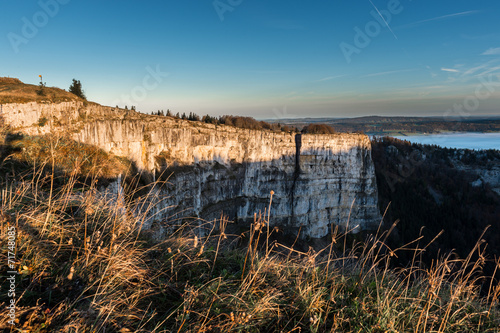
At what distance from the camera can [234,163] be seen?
27.7 metres

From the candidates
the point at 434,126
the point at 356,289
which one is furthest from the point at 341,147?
the point at 434,126

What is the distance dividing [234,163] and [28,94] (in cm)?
1819

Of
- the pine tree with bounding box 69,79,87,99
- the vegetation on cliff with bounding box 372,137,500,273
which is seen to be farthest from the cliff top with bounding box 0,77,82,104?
the vegetation on cliff with bounding box 372,137,500,273

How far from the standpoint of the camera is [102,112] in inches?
610

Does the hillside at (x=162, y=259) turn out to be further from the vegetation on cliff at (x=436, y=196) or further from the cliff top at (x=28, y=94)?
the vegetation on cliff at (x=436, y=196)

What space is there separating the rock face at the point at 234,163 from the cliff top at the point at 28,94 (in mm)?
584

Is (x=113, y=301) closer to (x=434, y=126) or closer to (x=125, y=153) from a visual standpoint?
(x=125, y=153)

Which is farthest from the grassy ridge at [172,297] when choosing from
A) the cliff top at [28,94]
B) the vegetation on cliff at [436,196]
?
the vegetation on cliff at [436,196]

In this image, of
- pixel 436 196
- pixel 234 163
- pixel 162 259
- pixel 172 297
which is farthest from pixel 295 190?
pixel 436 196

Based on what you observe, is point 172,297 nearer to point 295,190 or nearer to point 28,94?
point 28,94

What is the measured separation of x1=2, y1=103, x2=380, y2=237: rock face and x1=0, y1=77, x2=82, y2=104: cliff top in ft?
1.92

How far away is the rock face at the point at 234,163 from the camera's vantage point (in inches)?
580

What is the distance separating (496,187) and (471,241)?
33.9 meters

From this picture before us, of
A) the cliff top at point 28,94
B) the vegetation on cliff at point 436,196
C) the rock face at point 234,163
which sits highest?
the cliff top at point 28,94
